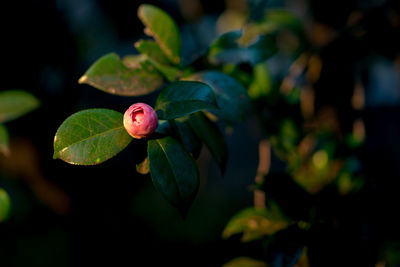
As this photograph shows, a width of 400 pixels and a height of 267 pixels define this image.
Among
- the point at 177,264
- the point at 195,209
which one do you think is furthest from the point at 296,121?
the point at 195,209

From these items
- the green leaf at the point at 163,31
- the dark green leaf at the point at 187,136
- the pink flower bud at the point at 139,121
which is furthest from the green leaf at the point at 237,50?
the pink flower bud at the point at 139,121

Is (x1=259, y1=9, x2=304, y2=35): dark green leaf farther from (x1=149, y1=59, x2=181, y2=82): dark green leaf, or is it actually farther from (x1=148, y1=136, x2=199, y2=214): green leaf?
(x1=148, y1=136, x2=199, y2=214): green leaf

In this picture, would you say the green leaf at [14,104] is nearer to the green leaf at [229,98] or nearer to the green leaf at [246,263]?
the green leaf at [229,98]

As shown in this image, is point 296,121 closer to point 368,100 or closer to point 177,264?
point 368,100

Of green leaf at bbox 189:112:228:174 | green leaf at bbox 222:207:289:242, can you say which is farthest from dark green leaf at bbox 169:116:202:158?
green leaf at bbox 222:207:289:242

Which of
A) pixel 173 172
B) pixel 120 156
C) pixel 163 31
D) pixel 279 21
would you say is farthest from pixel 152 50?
pixel 120 156

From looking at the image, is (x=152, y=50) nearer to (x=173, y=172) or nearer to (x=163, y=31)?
(x=163, y=31)
